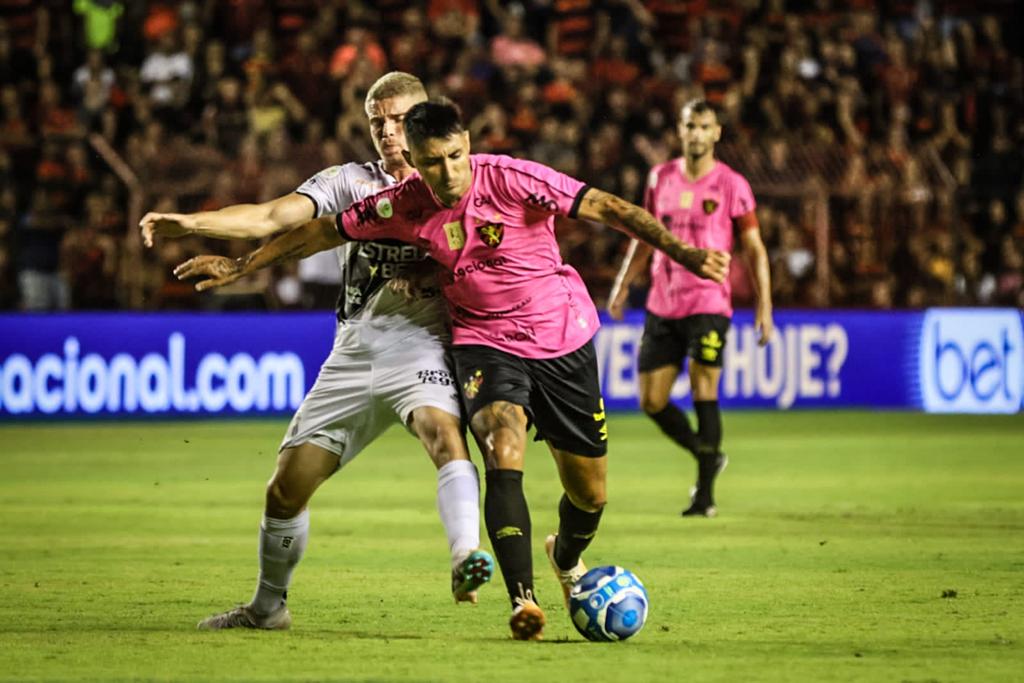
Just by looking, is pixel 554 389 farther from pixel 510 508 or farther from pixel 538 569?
pixel 538 569

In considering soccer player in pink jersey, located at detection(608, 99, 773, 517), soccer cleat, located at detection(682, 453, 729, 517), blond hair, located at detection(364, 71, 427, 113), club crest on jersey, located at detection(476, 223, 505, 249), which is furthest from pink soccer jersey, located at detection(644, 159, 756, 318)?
club crest on jersey, located at detection(476, 223, 505, 249)

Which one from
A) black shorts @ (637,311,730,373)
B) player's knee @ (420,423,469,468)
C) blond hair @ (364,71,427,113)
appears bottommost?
black shorts @ (637,311,730,373)

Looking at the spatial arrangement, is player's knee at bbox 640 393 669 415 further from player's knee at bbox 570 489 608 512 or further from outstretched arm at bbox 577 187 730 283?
outstretched arm at bbox 577 187 730 283

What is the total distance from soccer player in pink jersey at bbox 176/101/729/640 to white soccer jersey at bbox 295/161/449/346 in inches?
6.8

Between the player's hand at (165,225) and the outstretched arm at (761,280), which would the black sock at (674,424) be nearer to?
the outstretched arm at (761,280)

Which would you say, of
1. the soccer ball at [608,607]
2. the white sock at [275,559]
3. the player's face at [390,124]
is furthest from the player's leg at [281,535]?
the player's face at [390,124]

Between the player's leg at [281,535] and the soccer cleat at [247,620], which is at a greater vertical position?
the player's leg at [281,535]

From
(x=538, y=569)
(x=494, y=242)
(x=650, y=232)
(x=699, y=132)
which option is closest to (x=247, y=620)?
(x=494, y=242)

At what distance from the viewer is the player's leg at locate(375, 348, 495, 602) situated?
269 inches

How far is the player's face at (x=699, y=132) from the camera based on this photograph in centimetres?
1203

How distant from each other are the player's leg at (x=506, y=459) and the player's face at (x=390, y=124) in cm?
103

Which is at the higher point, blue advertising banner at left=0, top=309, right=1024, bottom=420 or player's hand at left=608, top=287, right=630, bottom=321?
player's hand at left=608, top=287, right=630, bottom=321

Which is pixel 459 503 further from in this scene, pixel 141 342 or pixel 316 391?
pixel 141 342

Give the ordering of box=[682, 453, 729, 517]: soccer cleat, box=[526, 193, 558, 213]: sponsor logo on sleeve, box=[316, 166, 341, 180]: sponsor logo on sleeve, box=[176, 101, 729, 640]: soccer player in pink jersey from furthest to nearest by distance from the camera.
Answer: box=[682, 453, 729, 517]: soccer cleat < box=[316, 166, 341, 180]: sponsor logo on sleeve < box=[526, 193, 558, 213]: sponsor logo on sleeve < box=[176, 101, 729, 640]: soccer player in pink jersey
